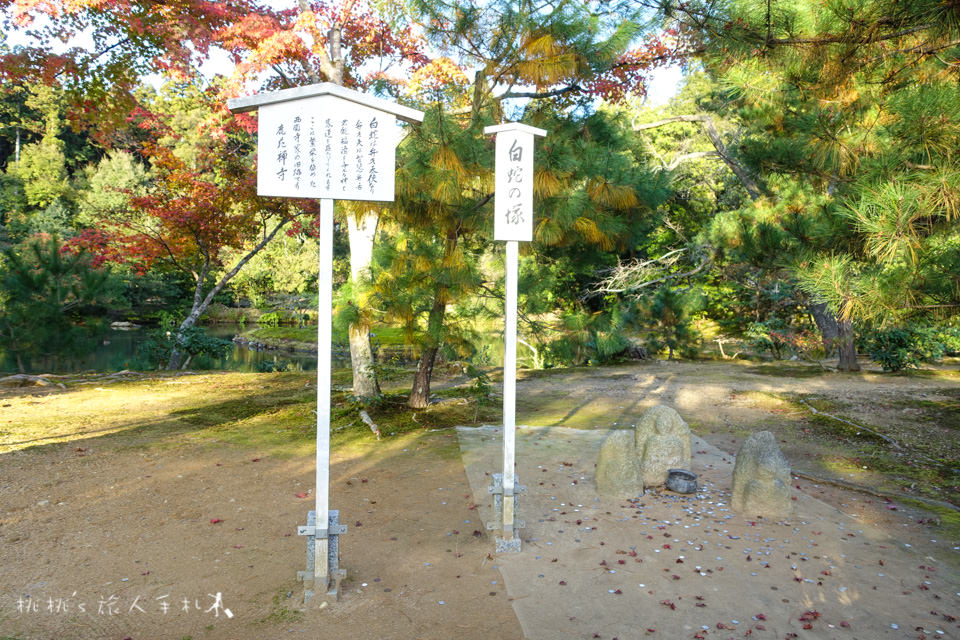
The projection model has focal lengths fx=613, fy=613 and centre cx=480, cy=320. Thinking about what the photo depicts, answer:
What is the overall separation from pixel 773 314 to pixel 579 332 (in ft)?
22.7

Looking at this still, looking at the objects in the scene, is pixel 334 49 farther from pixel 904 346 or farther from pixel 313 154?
pixel 904 346

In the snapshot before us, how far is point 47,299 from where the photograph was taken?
909cm

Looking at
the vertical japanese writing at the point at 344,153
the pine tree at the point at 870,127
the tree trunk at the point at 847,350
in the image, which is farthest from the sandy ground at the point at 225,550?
the tree trunk at the point at 847,350

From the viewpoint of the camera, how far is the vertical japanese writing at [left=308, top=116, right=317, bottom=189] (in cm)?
287

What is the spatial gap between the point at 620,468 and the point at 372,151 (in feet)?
8.29

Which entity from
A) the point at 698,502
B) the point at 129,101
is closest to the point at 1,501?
the point at 698,502

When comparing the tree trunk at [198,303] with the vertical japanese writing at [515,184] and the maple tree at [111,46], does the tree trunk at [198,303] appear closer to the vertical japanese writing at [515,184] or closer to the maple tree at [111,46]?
the maple tree at [111,46]

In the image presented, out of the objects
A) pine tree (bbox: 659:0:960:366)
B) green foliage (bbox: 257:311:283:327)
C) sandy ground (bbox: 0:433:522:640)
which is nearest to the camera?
sandy ground (bbox: 0:433:522:640)

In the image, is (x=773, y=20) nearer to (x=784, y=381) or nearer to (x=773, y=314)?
(x=784, y=381)

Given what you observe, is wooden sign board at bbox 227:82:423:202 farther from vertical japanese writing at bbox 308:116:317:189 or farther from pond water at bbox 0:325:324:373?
pond water at bbox 0:325:324:373

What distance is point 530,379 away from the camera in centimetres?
912

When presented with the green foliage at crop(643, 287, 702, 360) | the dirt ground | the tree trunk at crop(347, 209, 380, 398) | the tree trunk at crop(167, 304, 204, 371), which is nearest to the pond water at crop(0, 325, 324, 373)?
the tree trunk at crop(167, 304, 204, 371)

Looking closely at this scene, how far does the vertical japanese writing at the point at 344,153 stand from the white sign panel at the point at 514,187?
851mm

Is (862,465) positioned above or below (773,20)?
below
